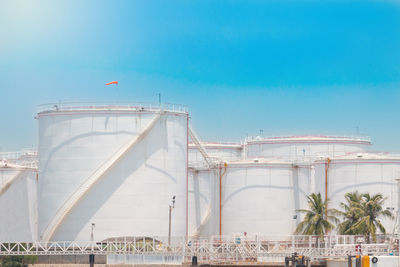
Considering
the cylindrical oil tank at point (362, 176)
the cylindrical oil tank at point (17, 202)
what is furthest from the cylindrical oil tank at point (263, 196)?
the cylindrical oil tank at point (17, 202)

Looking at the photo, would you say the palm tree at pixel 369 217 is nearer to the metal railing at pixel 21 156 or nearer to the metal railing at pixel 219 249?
the metal railing at pixel 219 249

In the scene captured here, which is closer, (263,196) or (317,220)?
(317,220)

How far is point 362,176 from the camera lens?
87938 millimetres

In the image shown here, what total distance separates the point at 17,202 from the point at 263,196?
28.5 m

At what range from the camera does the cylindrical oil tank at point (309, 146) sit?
106375mm

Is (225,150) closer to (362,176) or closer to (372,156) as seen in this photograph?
(372,156)

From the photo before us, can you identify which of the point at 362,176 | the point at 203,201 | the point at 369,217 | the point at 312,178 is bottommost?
the point at 369,217

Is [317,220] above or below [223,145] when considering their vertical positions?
below

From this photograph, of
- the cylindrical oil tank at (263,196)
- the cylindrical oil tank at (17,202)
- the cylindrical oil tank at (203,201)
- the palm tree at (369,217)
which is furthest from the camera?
the cylindrical oil tank at (203,201)

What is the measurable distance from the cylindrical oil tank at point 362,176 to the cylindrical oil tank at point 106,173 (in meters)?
16.5

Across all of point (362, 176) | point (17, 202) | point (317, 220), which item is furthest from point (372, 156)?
point (17, 202)

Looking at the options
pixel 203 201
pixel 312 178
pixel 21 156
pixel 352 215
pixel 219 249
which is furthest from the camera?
pixel 21 156

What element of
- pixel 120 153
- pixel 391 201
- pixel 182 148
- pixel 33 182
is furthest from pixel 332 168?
pixel 33 182

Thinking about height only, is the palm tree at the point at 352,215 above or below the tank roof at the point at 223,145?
below
